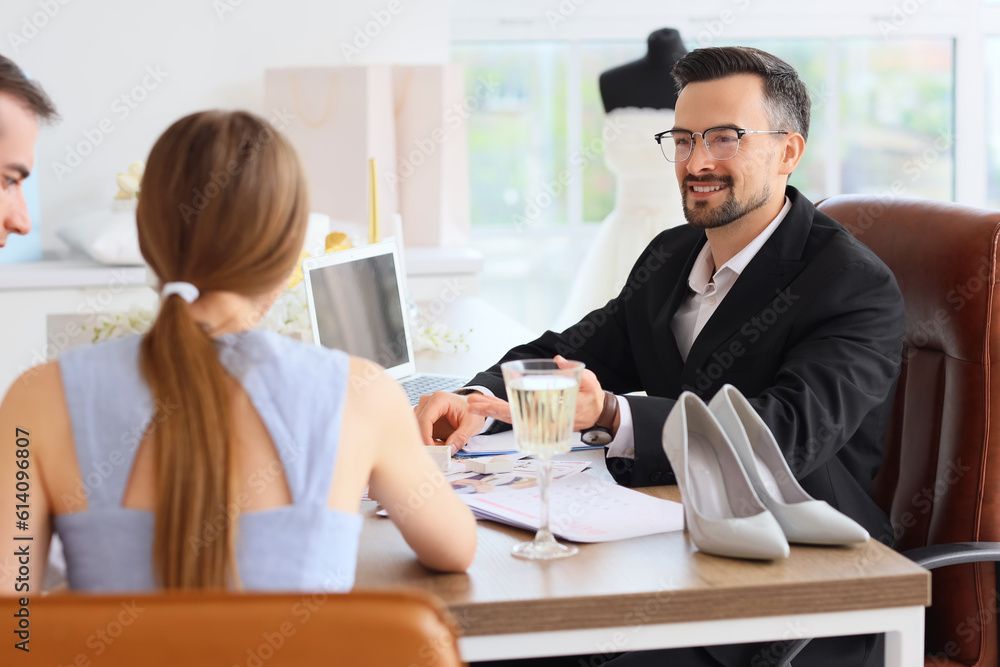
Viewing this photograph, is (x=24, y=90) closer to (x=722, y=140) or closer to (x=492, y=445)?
(x=492, y=445)

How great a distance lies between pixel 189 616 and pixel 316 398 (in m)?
0.34

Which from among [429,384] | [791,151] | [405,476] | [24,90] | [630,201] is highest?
[24,90]

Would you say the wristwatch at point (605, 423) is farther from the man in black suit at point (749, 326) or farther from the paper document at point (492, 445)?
the paper document at point (492, 445)

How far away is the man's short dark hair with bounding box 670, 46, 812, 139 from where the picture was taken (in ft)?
5.73

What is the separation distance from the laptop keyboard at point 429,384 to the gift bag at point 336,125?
5.46 ft

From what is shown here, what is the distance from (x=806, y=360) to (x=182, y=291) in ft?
3.03

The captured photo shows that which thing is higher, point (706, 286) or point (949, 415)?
point (706, 286)

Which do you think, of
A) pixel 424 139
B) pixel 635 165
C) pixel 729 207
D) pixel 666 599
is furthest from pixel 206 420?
pixel 635 165

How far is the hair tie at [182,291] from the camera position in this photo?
0.89m

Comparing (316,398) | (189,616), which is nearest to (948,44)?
(316,398)

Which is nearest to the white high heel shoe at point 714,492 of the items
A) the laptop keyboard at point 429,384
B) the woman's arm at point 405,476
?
the woman's arm at point 405,476

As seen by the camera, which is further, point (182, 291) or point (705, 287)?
→ point (705, 287)

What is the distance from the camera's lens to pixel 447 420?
5.12 ft

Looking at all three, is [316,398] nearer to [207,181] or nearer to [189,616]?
[207,181]
